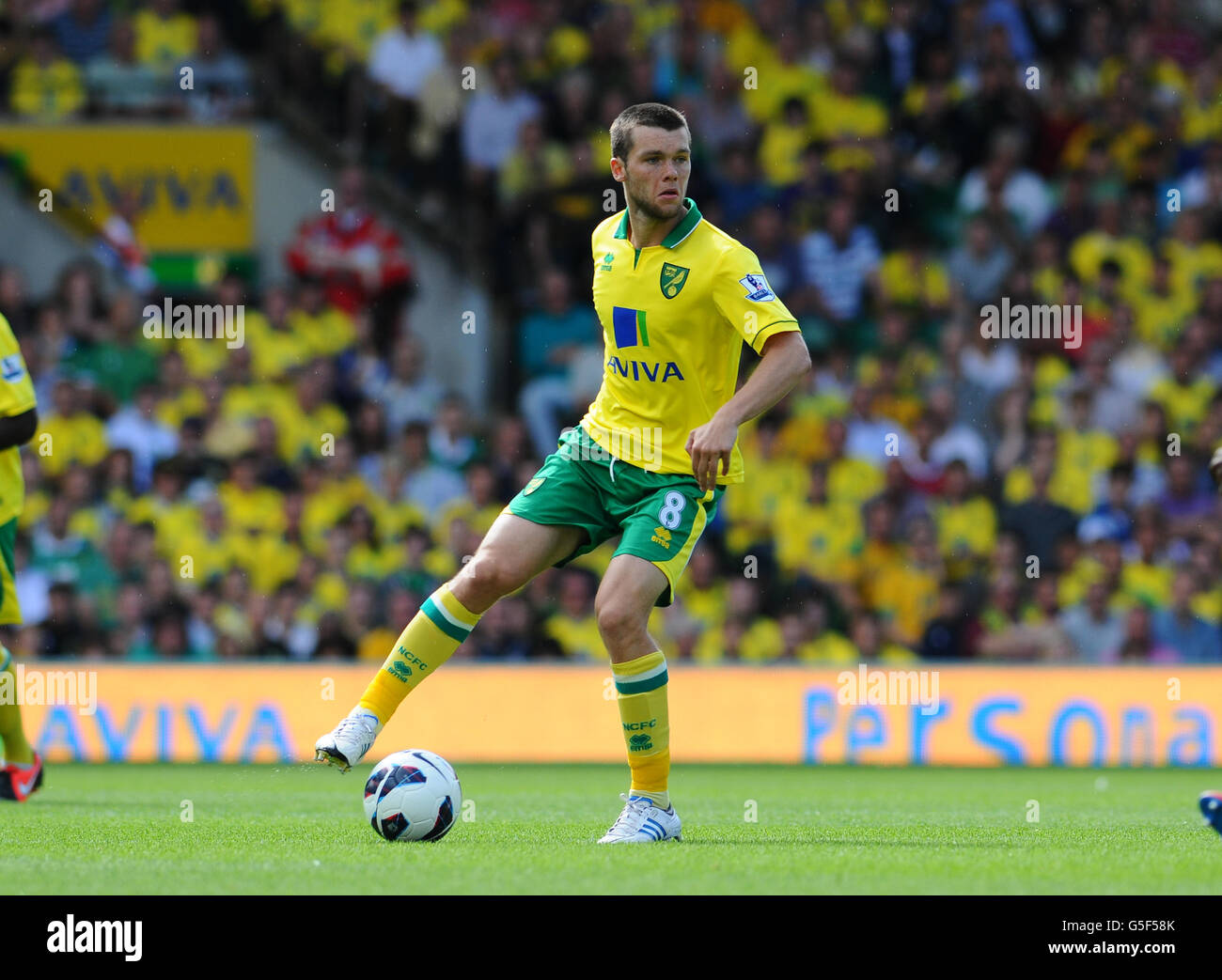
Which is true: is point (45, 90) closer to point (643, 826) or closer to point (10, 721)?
point (10, 721)

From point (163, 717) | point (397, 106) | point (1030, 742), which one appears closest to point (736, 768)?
point (1030, 742)

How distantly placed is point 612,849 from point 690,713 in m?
6.55

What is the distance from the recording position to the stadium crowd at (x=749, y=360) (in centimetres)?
1346

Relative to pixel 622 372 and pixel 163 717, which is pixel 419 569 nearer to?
pixel 163 717

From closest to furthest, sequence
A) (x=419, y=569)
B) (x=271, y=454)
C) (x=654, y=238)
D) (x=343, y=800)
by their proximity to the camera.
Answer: (x=654, y=238) → (x=343, y=800) → (x=419, y=569) → (x=271, y=454)

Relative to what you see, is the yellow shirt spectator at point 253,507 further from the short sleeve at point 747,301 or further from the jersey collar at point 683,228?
the short sleeve at point 747,301

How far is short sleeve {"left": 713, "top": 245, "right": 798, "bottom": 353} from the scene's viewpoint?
257 inches

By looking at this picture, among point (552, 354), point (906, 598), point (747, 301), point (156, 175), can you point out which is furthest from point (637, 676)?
point (156, 175)

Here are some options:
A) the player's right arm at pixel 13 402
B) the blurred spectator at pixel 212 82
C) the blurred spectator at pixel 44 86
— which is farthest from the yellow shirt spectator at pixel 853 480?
the player's right arm at pixel 13 402

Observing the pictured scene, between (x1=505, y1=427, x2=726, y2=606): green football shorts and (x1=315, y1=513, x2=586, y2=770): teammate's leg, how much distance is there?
9 centimetres

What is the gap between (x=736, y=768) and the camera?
12109mm

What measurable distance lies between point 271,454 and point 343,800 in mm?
5744

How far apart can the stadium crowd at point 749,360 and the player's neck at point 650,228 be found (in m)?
6.50

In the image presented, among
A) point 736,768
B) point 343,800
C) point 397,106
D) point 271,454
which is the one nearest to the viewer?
point 343,800
